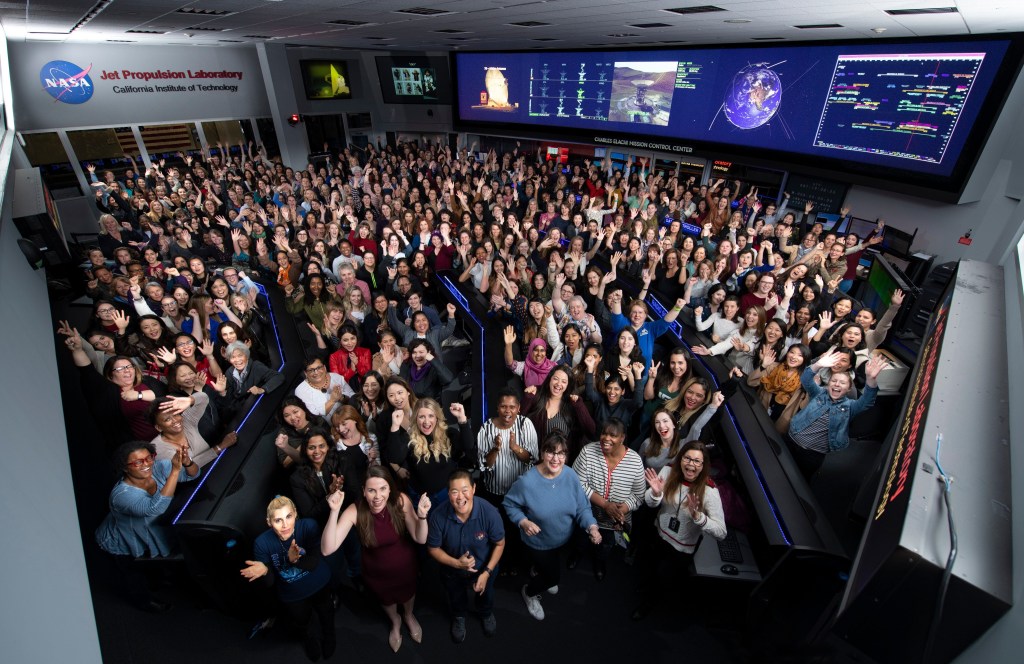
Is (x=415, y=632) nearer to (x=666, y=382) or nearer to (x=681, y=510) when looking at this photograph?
(x=681, y=510)

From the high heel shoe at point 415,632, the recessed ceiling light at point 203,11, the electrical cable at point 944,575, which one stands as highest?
the recessed ceiling light at point 203,11

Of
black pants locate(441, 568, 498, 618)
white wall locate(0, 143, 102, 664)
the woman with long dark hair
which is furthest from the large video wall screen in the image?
white wall locate(0, 143, 102, 664)

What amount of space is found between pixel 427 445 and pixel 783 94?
29.3 feet

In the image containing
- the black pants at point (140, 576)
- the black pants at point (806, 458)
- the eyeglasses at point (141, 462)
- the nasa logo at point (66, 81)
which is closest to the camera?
the eyeglasses at point (141, 462)

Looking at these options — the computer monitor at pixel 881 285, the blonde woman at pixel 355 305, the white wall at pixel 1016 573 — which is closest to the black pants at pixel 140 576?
the blonde woman at pixel 355 305

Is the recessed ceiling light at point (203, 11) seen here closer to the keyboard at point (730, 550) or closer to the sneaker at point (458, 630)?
the sneaker at point (458, 630)

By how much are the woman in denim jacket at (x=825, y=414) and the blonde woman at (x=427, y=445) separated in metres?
2.35

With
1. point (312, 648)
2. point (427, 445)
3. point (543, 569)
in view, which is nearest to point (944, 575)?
point (543, 569)

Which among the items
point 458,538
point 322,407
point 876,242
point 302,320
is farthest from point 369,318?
point 876,242

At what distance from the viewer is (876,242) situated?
6.53m

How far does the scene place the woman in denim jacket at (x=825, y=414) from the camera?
296cm

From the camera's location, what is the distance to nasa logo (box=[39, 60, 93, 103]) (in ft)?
33.8

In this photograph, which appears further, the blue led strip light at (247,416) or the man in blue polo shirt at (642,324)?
the man in blue polo shirt at (642,324)

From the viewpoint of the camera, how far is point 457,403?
3.06m
